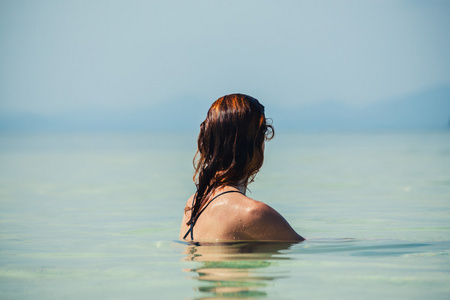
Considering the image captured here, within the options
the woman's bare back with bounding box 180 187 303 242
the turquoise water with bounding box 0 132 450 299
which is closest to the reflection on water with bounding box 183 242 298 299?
the turquoise water with bounding box 0 132 450 299

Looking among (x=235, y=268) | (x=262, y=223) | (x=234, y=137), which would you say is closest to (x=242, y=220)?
(x=262, y=223)

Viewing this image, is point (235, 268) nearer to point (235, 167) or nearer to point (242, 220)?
point (242, 220)

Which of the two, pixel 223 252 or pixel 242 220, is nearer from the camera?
pixel 242 220

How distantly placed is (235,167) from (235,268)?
703 millimetres

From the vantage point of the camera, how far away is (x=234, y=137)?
4973 millimetres

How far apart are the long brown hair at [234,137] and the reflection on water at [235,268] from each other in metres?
0.55

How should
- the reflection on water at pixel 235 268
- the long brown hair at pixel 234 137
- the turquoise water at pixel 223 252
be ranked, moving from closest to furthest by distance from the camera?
the reflection on water at pixel 235 268, the turquoise water at pixel 223 252, the long brown hair at pixel 234 137

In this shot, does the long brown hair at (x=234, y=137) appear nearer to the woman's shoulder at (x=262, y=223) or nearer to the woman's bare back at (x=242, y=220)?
the woman's bare back at (x=242, y=220)

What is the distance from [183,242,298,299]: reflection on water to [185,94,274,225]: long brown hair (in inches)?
21.7

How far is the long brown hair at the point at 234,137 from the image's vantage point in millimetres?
4949

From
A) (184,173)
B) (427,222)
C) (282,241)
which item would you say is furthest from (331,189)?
(282,241)

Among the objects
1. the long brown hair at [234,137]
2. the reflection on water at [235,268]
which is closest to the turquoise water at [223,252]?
the reflection on water at [235,268]

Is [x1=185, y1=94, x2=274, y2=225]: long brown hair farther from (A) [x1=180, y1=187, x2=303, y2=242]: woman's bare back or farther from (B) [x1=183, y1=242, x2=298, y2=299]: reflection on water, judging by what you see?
(B) [x1=183, y1=242, x2=298, y2=299]: reflection on water

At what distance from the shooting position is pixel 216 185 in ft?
16.9
